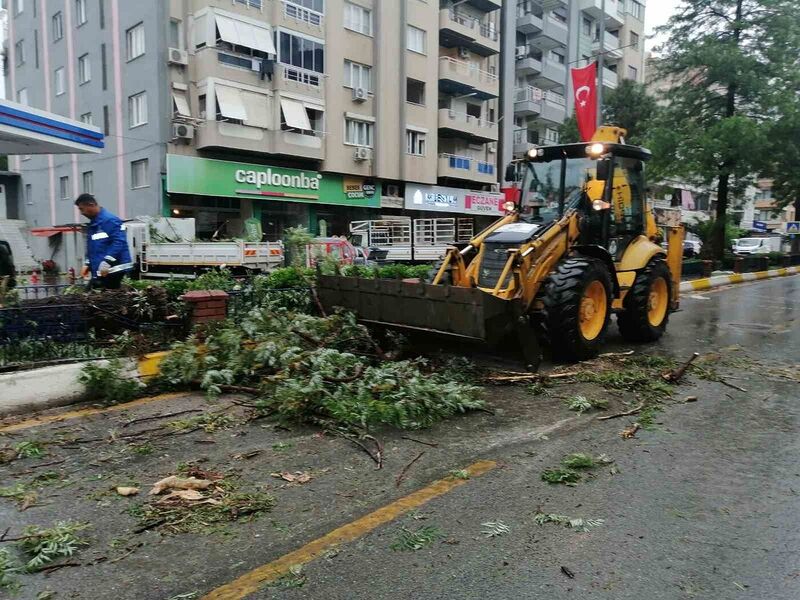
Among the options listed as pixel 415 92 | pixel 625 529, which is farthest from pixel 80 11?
pixel 625 529

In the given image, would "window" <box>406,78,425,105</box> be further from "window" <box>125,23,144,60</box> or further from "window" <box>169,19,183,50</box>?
"window" <box>125,23,144,60</box>

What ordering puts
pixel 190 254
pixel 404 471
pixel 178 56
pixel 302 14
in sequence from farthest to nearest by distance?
pixel 302 14, pixel 178 56, pixel 190 254, pixel 404 471

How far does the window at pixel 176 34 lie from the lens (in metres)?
24.8

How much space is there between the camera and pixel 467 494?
399cm

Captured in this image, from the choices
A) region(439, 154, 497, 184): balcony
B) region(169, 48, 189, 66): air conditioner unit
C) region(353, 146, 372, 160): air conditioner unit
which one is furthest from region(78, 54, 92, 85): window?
region(439, 154, 497, 184): balcony

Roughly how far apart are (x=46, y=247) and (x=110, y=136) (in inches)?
224

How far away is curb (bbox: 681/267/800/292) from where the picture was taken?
59.7 ft

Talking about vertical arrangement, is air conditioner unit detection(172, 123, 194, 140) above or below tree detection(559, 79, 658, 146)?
below

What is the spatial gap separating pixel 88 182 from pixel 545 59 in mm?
30370

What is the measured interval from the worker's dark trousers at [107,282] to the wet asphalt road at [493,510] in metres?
2.38

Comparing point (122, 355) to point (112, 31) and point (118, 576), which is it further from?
point (112, 31)

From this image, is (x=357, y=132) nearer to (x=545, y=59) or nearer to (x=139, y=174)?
(x=139, y=174)

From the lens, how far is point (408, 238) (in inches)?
906

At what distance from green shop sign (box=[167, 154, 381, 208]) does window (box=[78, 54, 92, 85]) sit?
29.5ft
